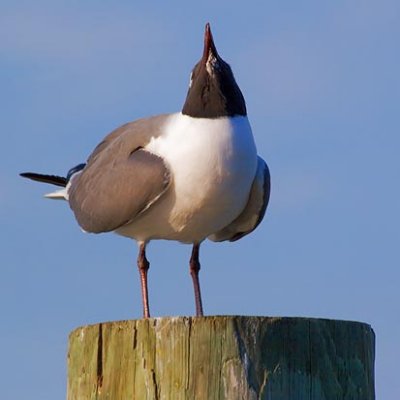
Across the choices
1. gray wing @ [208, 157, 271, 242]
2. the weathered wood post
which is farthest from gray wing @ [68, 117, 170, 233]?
the weathered wood post

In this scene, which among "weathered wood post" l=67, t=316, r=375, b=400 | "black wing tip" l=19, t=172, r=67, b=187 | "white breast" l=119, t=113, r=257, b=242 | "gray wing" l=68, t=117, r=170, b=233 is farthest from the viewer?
"black wing tip" l=19, t=172, r=67, b=187

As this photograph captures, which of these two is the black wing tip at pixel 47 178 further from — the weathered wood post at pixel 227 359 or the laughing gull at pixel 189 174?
the weathered wood post at pixel 227 359

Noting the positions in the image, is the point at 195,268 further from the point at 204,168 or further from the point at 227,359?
the point at 227,359

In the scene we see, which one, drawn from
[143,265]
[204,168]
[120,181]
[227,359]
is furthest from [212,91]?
[227,359]

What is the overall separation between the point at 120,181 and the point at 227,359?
4.03 m

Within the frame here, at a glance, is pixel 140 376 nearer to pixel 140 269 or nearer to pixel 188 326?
pixel 188 326

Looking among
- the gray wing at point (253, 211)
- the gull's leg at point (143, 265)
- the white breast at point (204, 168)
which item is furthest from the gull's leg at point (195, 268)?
the white breast at point (204, 168)

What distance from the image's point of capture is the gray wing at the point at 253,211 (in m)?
8.47

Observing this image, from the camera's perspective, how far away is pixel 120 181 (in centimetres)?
855

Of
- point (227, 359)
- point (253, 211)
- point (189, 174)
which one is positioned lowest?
point (227, 359)

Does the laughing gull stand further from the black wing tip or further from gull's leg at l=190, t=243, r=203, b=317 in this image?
the black wing tip

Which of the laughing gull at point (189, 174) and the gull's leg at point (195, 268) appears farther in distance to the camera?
the gull's leg at point (195, 268)

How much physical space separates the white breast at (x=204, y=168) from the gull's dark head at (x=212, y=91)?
8 centimetres

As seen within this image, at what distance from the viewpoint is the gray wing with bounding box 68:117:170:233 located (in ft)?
26.8
